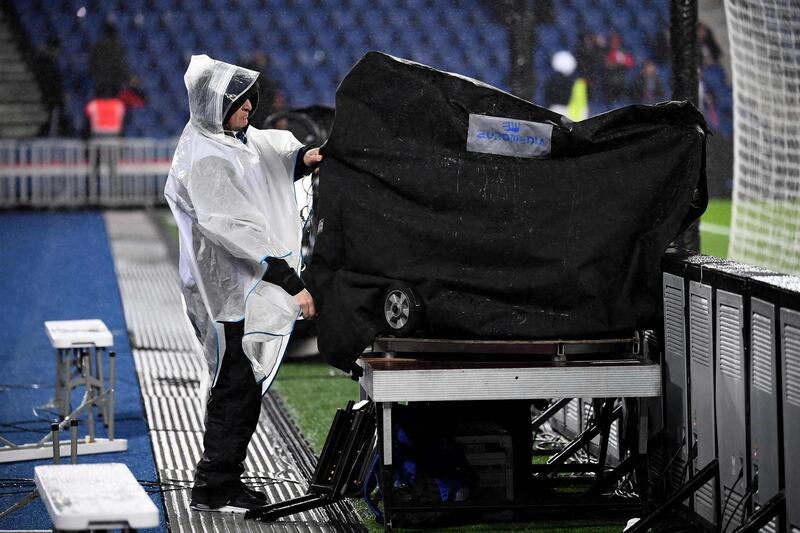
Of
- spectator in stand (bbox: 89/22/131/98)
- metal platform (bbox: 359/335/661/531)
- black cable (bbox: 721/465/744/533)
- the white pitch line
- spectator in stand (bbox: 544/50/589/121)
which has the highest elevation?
metal platform (bbox: 359/335/661/531)

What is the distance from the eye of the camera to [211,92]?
408 centimetres

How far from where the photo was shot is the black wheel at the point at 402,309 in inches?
152

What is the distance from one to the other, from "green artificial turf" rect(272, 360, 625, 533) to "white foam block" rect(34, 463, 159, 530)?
1.23 m

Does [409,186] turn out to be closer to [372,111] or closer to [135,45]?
[372,111]

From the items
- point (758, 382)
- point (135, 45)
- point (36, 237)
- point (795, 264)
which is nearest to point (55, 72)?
point (135, 45)

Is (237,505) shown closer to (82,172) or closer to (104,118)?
(82,172)

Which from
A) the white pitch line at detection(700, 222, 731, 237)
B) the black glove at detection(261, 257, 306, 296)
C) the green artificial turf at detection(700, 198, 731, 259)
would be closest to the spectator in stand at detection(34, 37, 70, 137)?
the green artificial turf at detection(700, 198, 731, 259)

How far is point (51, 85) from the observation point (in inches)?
754

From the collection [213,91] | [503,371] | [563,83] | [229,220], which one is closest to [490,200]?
[503,371]

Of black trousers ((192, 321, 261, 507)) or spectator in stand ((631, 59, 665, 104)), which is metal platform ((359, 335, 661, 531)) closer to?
black trousers ((192, 321, 261, 507))

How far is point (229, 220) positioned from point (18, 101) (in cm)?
1634

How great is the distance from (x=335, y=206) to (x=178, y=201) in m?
0.62

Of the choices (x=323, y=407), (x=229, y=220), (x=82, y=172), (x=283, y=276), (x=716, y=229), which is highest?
(x=229, y=220)

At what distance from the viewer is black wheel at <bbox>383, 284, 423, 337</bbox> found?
12.6 ft
